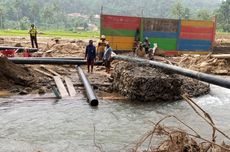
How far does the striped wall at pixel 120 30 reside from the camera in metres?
27.6

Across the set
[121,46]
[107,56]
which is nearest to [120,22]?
[121,46]

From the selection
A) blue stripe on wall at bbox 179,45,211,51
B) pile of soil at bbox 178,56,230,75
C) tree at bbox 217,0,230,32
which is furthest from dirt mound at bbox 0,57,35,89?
tree at bbox 217,0,230,32

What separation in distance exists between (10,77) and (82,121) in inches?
241

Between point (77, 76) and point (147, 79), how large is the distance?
5851 mm

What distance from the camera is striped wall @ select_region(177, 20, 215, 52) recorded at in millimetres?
30094

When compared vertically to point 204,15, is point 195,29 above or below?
above

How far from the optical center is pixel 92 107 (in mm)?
13586

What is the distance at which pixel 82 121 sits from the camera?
1166cm

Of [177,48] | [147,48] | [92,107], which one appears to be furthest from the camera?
[177,48]

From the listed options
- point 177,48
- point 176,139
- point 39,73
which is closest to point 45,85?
point 39,73

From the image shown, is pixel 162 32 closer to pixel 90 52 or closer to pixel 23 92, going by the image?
pixel 90 52

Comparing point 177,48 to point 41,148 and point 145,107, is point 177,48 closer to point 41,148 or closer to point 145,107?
point 145,107

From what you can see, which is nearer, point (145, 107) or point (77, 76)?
point (145, 107)

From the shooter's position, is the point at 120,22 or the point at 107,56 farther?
the point at 120,22
